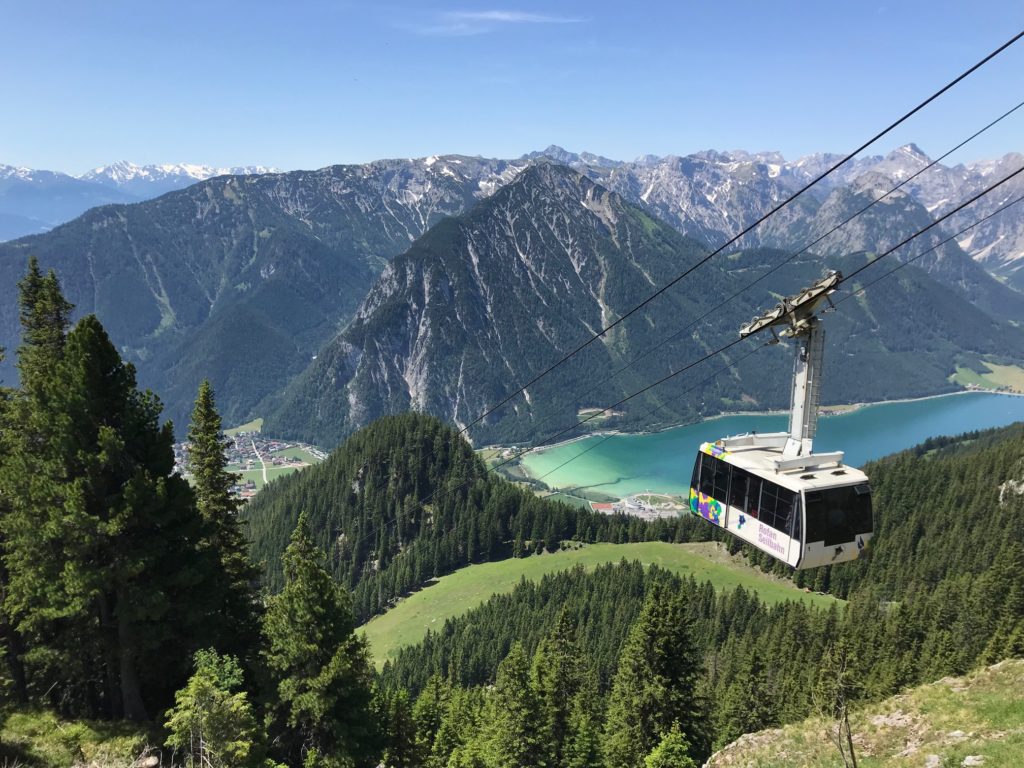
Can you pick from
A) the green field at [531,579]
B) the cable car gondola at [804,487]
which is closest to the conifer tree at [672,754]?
the cable car gondola at [804,487]

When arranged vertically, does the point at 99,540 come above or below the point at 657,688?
above

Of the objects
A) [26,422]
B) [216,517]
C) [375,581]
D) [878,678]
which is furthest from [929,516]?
[26,422]

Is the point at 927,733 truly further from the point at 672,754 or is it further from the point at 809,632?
the point at 809,632

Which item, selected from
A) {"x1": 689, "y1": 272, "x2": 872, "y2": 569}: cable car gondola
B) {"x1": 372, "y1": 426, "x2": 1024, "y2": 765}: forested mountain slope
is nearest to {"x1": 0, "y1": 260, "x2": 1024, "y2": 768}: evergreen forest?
{"x1": 372, "y1": 426, "x2": 1024, "y2": 765}: forested mountain slope

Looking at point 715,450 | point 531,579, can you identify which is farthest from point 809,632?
point 715,450

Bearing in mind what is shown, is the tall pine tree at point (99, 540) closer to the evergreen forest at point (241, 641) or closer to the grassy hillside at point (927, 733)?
the evergreen forest at point (241, 641)

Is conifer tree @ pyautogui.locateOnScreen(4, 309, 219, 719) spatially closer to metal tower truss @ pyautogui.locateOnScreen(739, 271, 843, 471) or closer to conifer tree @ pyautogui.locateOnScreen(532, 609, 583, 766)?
conifer tree @ pyautogui.locateOnScreen(532, 609, 583, 766)

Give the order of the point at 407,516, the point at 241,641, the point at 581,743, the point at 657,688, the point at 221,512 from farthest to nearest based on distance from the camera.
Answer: the point at 407,516 → the point at 581,743 → the point at 657,688 → the point at 221,512 → the point at 241,641
